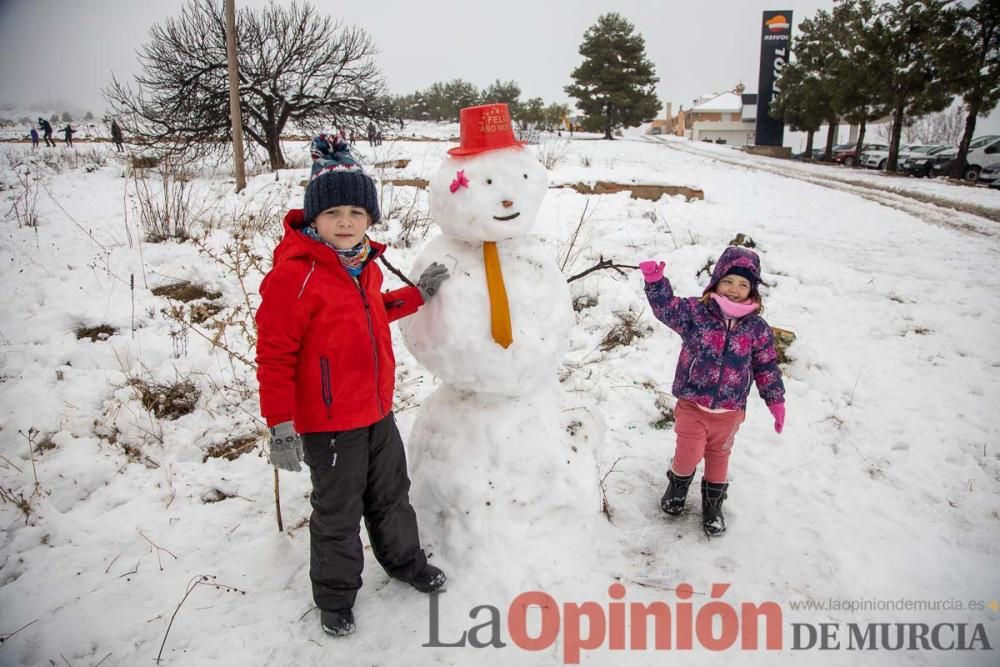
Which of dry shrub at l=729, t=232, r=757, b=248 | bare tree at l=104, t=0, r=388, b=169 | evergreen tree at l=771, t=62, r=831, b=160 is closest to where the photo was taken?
dry shrub at l=729, t=232, r=757, b=248

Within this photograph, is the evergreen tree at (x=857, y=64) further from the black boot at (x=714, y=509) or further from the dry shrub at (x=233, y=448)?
the dry shrub at (x=233, y=448)

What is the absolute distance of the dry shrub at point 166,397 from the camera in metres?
2.98

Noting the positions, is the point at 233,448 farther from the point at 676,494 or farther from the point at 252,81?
the point at 252,81

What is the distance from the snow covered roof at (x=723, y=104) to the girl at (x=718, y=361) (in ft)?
174

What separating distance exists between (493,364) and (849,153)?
25.7 meters

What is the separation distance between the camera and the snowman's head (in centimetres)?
181

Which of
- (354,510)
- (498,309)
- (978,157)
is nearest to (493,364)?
(498,309)

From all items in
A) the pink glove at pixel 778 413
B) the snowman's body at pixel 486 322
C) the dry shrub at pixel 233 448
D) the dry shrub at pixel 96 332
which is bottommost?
the dry shrub at pixel 233 448

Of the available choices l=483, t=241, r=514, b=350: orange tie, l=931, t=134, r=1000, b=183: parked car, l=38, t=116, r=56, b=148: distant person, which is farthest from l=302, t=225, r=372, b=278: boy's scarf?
l=38, t=116, r=56, b=148: distant person

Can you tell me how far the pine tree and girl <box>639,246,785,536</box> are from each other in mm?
27161

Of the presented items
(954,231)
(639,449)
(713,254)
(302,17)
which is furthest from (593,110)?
(639,449)

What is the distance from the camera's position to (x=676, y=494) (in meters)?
2.39

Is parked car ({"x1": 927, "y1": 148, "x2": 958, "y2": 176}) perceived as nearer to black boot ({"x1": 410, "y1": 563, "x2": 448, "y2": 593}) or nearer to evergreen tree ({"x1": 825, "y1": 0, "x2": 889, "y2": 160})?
evergreen tree ({"x1": 825, "y1": 0, "x2": 889, "y2": 160})

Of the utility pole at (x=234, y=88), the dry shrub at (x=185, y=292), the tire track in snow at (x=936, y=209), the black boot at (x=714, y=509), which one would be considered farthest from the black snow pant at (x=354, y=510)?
the tire track in snow at (x=936, y=209)
